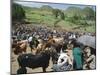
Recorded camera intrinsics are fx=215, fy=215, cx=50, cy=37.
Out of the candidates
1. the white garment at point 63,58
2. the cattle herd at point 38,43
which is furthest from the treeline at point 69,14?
the white garment at point 63,58

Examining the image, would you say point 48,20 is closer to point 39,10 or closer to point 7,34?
point 39,10

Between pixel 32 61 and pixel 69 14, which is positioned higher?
pixel 69 14

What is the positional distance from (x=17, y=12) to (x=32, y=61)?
1.52ft

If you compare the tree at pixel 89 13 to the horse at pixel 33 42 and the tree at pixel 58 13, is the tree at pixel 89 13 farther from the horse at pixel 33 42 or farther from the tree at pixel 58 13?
the horse at pixel 33 42

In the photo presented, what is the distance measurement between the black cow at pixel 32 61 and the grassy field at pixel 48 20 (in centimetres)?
29

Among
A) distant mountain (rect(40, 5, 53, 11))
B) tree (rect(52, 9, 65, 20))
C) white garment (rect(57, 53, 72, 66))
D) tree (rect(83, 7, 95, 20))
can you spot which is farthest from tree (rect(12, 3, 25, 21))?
tree (rect(83, 7, 95, 20))

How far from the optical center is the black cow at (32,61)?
1.93 m

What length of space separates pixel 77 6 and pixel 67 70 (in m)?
0.64

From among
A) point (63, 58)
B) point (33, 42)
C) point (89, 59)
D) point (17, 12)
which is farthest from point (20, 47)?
point (89, 59)

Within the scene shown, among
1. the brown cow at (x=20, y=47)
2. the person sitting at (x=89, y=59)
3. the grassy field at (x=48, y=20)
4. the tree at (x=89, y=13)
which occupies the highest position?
the tree at (x=89, y=13)

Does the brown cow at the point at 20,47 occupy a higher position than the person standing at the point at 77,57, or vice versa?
the brown cow at the point at 20,47

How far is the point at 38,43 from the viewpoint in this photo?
199 centimetres

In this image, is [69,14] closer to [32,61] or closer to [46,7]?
[46,7]

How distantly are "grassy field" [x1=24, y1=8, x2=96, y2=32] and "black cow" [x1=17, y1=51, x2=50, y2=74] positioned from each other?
29 centimetres
